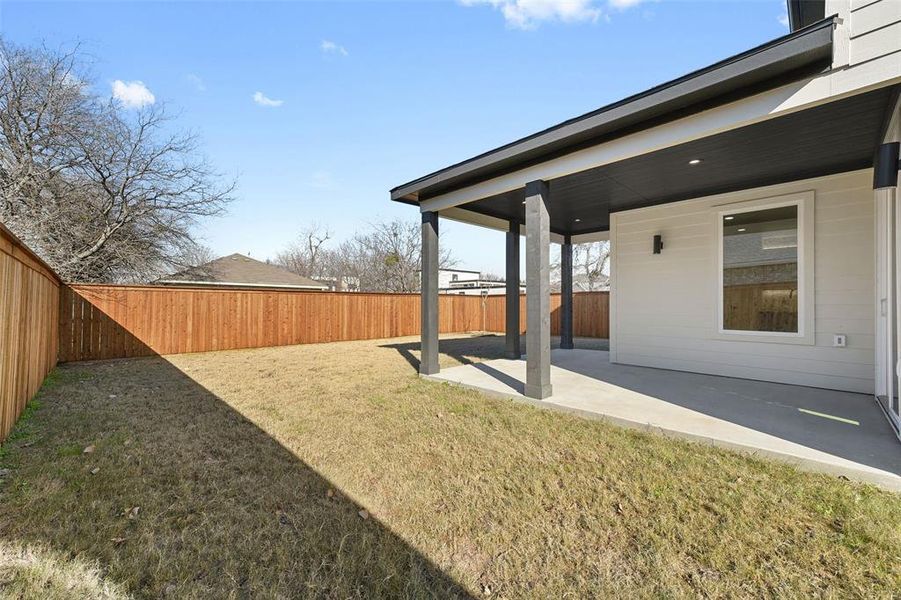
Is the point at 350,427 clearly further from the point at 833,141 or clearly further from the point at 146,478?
the point at 833,141

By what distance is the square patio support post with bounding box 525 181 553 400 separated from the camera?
4.21 metres

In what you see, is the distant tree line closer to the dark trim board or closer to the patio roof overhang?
the dark trim board

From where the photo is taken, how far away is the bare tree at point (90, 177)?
352 inches

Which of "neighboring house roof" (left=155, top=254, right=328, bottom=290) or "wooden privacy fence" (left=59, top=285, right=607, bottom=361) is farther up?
"neighboring house roof" (left=155, top=254, right=328, bottom=290)

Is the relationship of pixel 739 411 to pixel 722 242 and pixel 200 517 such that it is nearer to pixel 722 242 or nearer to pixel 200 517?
pixel 722 242

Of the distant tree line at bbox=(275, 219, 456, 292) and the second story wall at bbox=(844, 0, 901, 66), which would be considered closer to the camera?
the second story wall at bbox=(844, 0, 901, 66)

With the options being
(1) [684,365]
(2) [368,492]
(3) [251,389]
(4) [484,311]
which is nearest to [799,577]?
(2) [368,492]

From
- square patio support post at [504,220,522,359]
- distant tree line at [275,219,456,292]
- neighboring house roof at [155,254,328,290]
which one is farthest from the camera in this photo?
distant tree line at [275,219,456,292]

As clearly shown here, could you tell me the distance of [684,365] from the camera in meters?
5.67

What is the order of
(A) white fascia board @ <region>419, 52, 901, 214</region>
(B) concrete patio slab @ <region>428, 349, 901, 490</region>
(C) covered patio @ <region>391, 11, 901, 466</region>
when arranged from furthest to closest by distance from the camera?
(C) covered patio @ <region>391, 11, 901, 466</region>
(B) concrete patio slab @ <region>428, 349, 901, 490</region>
(A) white fascia board @ <region>419, 52, 901, 214</region>

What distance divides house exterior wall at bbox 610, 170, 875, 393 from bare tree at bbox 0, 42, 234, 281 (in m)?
11.8

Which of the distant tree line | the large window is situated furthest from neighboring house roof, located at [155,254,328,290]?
the large window

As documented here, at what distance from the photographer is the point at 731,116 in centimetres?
296

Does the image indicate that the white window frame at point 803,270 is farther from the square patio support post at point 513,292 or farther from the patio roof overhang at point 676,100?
the square patio support post at point 513,292
